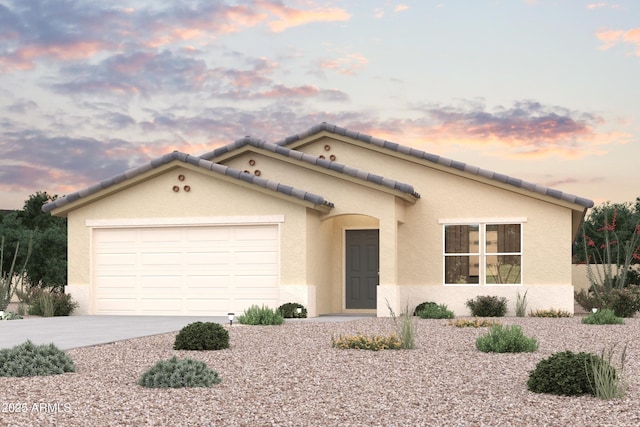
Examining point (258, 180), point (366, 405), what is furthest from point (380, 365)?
point (258, 180)

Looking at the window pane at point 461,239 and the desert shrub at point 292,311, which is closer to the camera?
the desert shrub at point 292,311

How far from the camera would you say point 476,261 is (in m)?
23.1

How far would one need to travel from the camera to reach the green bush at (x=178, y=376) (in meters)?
9.62

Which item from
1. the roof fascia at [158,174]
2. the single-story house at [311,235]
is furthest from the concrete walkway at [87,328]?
the roof fascia at [158,174]

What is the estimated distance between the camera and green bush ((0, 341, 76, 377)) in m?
10.4

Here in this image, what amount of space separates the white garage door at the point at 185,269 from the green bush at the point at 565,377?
12.8 metres

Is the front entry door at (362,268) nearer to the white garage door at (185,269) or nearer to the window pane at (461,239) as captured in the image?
the window pane at (461,239)

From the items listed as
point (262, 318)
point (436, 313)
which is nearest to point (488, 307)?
point (436, 313)

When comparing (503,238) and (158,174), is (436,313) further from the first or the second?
(158,174)

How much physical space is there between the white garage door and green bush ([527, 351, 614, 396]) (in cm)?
1280

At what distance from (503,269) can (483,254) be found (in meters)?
0.71

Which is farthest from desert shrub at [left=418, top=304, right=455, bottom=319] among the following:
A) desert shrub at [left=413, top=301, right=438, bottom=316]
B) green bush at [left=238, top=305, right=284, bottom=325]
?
green bush at [left=238, top=305, right=284, bottom=325]

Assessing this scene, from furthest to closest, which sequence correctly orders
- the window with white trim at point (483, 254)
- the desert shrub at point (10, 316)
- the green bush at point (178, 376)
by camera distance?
the window with white trim at point (483, 254) → the desert shrub at point (10, 316) → the green bush at point (178, 376)

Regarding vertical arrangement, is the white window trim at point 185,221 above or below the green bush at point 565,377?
above
